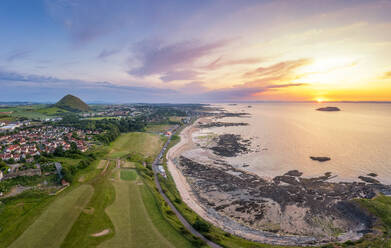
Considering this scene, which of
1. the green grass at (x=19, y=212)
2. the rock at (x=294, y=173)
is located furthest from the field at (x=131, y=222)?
the rock at (x=294, y=173)

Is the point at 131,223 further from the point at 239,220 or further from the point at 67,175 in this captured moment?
the point at 67,175

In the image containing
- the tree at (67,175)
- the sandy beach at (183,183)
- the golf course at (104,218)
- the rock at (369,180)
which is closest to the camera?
the golf course at (104,218)

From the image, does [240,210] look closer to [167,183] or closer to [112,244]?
[167,183]

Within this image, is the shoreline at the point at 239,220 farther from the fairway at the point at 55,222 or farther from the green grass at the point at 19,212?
the green grass at the point at 19,212

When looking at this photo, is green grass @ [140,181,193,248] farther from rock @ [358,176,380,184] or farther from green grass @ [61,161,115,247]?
rock @ [358,176,380,184]

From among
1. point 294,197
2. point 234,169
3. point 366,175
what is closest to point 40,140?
point 234,169

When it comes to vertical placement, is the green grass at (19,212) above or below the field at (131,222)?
above

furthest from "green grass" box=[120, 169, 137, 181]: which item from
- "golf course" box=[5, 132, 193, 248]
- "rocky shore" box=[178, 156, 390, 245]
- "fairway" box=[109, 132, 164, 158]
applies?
"fairway" box=[109, 132, 164, 158]
